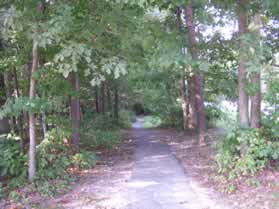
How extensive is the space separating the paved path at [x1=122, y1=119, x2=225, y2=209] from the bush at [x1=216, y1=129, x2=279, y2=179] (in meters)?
0.77

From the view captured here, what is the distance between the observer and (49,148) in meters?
7.23

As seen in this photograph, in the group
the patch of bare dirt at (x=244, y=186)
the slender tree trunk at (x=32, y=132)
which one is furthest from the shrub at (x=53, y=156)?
the patch of bare dirt at (x=244, y=186)

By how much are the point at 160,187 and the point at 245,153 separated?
1.60 metres

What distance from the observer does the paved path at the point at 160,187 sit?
16.2 feet

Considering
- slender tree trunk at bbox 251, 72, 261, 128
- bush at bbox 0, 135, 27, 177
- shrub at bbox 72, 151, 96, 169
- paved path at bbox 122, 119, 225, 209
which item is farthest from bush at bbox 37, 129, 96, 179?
slender tree trunk at bbox 251, 72, 261, 128

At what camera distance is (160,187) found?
580 cm

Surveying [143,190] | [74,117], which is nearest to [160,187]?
[143,190]

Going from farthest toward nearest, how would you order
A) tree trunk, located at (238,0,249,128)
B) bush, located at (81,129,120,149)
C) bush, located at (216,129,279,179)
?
bush, located at (81,129,120,149) → tree trunk, located at (238,0,249,128) → bush, located at (216,129,279,179)

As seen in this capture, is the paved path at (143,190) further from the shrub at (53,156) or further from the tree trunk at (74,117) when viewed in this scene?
the tree trunk at (74,117)

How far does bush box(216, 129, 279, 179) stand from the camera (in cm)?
566

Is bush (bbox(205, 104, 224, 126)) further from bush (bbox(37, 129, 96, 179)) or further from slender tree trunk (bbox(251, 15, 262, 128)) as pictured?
slender tree trunk (bbox(251, 15, 262, 128))

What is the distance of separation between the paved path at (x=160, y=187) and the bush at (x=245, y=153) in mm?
773

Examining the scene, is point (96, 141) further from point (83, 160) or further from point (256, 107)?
point (256, 107)

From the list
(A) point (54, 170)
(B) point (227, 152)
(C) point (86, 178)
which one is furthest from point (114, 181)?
(B) point (227, 152)
